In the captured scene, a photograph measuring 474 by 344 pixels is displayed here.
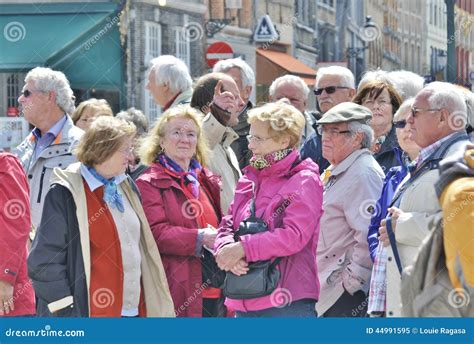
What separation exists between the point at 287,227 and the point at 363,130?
2.79 feet

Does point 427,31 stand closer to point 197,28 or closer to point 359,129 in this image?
point 359,129

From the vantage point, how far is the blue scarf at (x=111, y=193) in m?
5.62

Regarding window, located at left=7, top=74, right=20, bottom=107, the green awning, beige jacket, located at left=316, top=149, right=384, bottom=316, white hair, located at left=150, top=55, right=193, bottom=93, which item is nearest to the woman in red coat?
beige jacket, located at left=316, top=149, right=384, bottom=316

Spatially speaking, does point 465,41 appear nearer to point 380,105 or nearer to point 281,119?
point 380,105

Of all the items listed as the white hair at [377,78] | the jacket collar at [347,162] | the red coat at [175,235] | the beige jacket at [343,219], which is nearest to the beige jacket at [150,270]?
the red coat at [175,235]

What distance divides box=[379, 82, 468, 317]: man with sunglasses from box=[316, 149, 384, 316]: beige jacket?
61 centimetres

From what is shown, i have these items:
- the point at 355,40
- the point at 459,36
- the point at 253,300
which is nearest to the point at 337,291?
the point at 253,300

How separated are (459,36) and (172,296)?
11.0 ft

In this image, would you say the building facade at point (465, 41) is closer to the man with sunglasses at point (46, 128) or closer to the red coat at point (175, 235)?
the man with sunglasses at point (46, 128)

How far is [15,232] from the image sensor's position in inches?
223

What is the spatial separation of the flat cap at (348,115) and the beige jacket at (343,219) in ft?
0.56

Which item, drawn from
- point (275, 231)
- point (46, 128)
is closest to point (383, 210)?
point (275, 231)

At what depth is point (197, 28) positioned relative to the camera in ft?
52.7

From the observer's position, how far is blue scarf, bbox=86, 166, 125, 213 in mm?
5625
